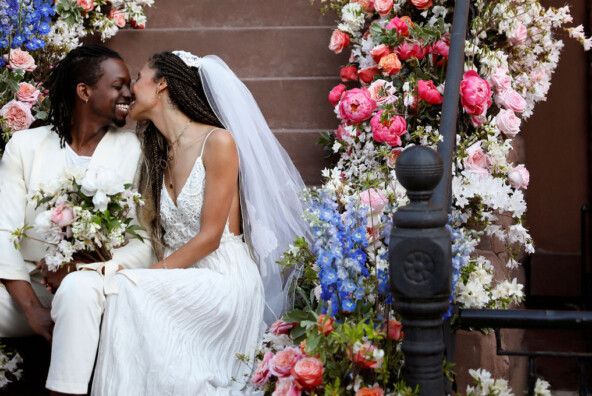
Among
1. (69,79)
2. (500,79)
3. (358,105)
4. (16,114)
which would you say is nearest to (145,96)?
(69,79)

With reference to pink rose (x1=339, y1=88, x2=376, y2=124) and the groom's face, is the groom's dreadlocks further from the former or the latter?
pink rose (x1=339, y1=88, x2=376, y2=124)

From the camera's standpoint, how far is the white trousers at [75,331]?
3143 millimetres

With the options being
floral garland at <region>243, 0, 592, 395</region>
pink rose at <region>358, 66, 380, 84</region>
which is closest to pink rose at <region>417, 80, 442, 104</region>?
floral garland at <region>243, 0, 592, 395</region>

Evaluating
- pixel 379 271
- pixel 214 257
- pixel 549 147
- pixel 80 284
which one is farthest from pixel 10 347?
pixel 549 147

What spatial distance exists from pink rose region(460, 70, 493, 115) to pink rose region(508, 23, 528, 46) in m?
0.47

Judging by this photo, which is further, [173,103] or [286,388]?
[173,103]

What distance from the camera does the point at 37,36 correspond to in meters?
4.80

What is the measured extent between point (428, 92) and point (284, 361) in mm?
1723

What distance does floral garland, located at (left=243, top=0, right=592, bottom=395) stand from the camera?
2910 millimetres

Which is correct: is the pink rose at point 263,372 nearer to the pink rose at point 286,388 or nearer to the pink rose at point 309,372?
the pink rose at point 286,388

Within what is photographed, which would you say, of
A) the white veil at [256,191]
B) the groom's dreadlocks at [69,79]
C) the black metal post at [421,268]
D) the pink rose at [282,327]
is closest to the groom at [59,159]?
the groom's dreadlocks at [69,79]

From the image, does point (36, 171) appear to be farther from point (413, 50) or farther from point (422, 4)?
point (422, 4)

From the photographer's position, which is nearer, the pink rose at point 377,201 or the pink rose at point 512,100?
the pink rose at point 377,201

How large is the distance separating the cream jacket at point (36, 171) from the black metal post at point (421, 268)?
1691mm
